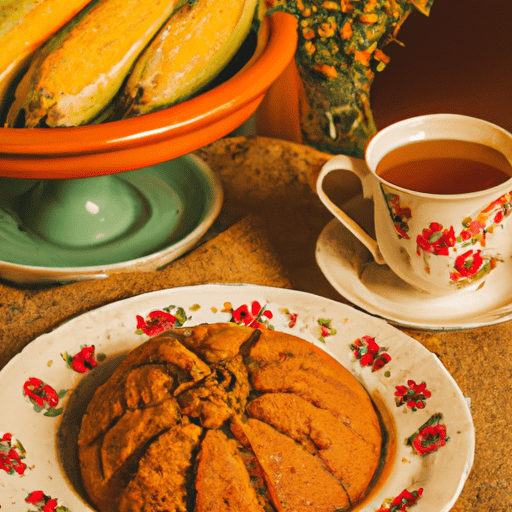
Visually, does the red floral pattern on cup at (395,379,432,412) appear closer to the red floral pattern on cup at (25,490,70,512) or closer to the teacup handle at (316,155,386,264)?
the teacup handle at (316,155,386,264)

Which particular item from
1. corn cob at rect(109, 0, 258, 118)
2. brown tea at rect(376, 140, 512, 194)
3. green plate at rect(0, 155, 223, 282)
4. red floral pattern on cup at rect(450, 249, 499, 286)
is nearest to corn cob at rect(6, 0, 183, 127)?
corn cob at rect(109, 0, 258, 118)

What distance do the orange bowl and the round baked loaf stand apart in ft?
0.68

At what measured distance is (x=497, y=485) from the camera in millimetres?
564

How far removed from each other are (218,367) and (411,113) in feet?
2.01

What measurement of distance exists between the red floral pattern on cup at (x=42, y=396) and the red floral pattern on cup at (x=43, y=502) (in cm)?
9

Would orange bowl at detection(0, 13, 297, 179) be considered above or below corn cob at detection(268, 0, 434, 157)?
above

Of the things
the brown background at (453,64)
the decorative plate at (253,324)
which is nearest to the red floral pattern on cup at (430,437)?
the decorative plate at (253,324)

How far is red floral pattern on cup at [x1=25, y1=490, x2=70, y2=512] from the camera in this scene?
478mm

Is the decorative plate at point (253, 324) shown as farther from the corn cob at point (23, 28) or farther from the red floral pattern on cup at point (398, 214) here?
the corn cob at point (23, 28)

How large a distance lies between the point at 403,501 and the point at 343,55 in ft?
2.20

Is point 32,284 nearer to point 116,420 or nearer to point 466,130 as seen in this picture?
point 116,420

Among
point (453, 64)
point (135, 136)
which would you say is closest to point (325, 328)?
point (135, 136)

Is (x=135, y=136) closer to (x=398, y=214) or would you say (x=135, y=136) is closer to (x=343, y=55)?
(x=398, y=214)

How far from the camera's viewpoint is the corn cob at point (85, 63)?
0.66 meters
